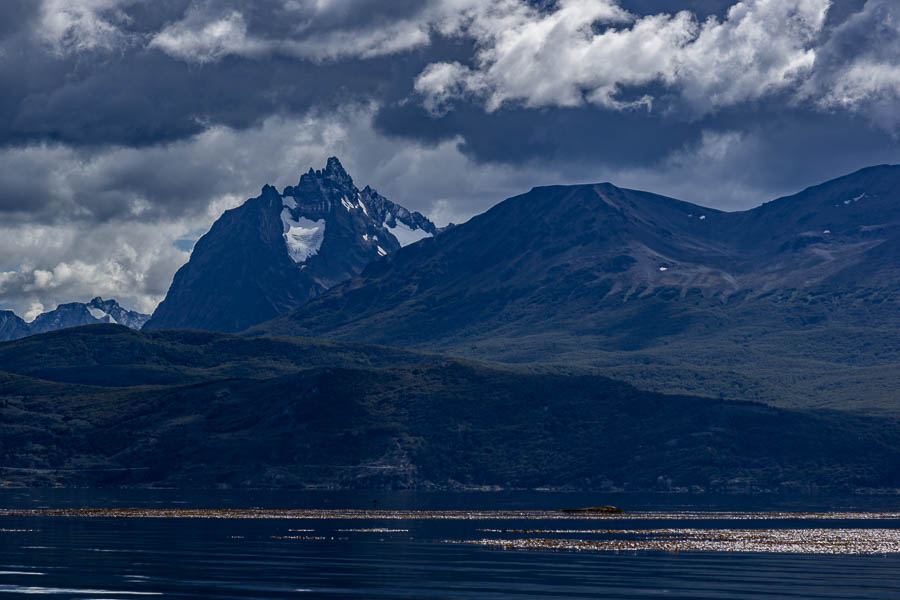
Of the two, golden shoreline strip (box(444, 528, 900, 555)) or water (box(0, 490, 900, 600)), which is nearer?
water (box(0, 490, 900, 600))

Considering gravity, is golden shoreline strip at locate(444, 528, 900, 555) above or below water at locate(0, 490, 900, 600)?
below

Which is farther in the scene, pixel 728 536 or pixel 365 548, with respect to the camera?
pixel 728 536

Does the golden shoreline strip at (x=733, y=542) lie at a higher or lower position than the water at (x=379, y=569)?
lower

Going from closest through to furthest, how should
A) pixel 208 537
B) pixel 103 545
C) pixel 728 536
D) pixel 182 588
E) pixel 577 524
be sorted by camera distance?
1. pixel 182 588
2. pixel 103 545
3. pixel 208 537
4. pixel 728 536
5. pixel 577 524

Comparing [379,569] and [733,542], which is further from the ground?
[379,569]

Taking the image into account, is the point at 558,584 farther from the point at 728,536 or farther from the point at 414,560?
the point at 728,536

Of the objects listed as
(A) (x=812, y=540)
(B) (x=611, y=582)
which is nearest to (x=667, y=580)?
(B) (x=611, y=582)

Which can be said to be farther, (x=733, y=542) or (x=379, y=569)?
(x=733, y=542)

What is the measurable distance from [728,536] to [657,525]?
28.9 meters

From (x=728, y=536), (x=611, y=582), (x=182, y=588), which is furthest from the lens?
(x=728, y=536)

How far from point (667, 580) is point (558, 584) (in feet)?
36.0

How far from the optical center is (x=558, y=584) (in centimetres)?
10994

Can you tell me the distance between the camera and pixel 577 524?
650 ft

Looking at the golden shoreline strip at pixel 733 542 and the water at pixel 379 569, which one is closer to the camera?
the water at pixel 379 569
